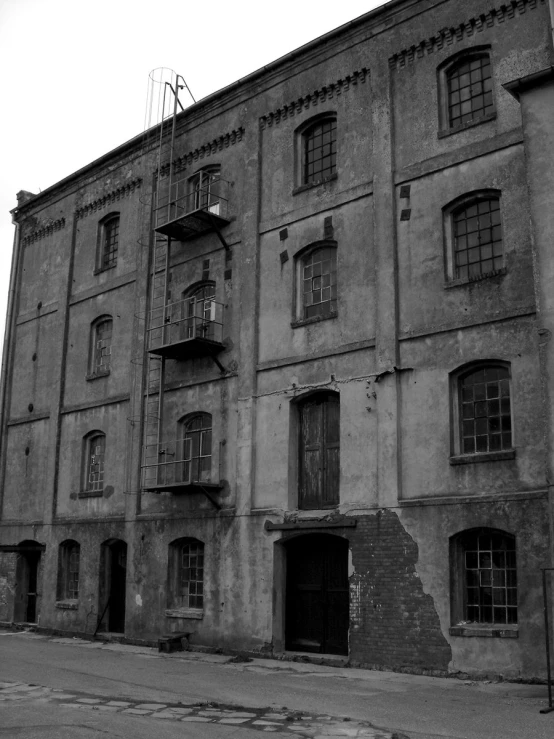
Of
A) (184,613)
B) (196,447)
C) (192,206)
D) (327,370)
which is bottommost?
(184,613)

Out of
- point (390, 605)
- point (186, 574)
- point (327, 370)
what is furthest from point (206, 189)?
point (390, 605)

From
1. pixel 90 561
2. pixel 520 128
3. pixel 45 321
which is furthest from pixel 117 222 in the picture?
pixel 520 128

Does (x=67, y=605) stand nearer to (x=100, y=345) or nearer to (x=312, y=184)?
(x=100, y=345)

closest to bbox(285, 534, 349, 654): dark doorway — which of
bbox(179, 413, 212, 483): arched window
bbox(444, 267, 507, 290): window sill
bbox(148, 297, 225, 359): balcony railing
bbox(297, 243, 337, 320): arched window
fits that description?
bbox(179, 413, 212, 483): arched window

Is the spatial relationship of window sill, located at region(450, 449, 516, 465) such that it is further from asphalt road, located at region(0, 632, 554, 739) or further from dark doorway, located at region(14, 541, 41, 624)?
dark doorway, located at region(14, 541, 41, 624)

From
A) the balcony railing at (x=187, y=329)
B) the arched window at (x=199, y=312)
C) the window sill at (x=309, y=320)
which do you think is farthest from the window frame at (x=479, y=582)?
the arched window at (x=199, y=312)

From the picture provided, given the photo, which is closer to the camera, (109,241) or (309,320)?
(309,320)

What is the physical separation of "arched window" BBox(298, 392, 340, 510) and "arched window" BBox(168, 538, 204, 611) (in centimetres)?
335

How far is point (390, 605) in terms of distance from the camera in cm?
1573

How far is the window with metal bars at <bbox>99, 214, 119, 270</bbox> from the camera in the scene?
24875mm

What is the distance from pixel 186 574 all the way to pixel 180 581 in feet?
0.79

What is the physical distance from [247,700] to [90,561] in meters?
11.2

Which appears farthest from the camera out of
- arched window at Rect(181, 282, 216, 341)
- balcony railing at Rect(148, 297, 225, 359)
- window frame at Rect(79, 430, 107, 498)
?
window frame at Rect(79, 430, 107, 498)

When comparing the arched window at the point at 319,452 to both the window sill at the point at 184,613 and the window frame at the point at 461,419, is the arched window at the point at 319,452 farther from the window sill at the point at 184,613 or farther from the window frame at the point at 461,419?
the window sill at the point at 184,613
